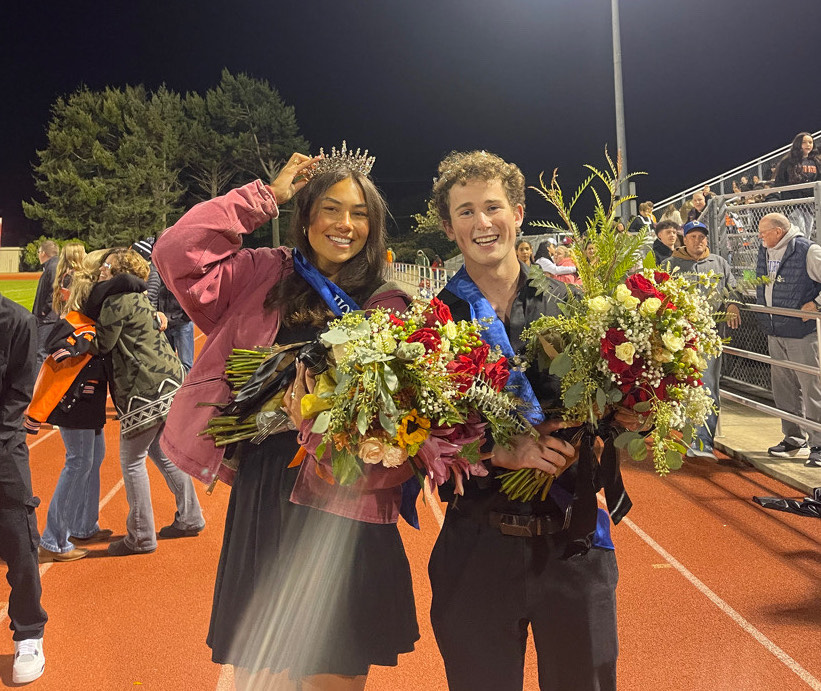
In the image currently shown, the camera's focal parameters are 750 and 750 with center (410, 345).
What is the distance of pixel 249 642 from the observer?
2.25 m

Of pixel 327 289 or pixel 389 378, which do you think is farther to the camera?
pixel 327 289

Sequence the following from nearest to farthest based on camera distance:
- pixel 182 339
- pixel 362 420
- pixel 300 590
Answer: pixel 362 420
pixel 300 590
pixel 182 339

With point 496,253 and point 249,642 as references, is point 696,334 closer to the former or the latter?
point 496,253

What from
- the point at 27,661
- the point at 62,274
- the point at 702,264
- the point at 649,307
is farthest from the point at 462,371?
the point at 702,264

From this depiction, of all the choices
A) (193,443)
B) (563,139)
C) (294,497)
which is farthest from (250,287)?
(563,139)

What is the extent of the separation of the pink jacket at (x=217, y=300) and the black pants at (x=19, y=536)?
1.54 m

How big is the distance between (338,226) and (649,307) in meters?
1.05

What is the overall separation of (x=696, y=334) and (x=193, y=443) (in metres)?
1.51

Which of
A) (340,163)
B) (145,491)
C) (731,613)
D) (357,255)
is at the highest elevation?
(340,163)

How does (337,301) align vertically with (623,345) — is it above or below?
above

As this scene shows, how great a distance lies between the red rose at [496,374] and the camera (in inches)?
76.4

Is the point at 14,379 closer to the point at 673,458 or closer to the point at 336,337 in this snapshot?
the point at 336,337

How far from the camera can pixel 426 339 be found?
6.21 feet

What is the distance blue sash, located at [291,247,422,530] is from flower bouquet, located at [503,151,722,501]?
367 mm
